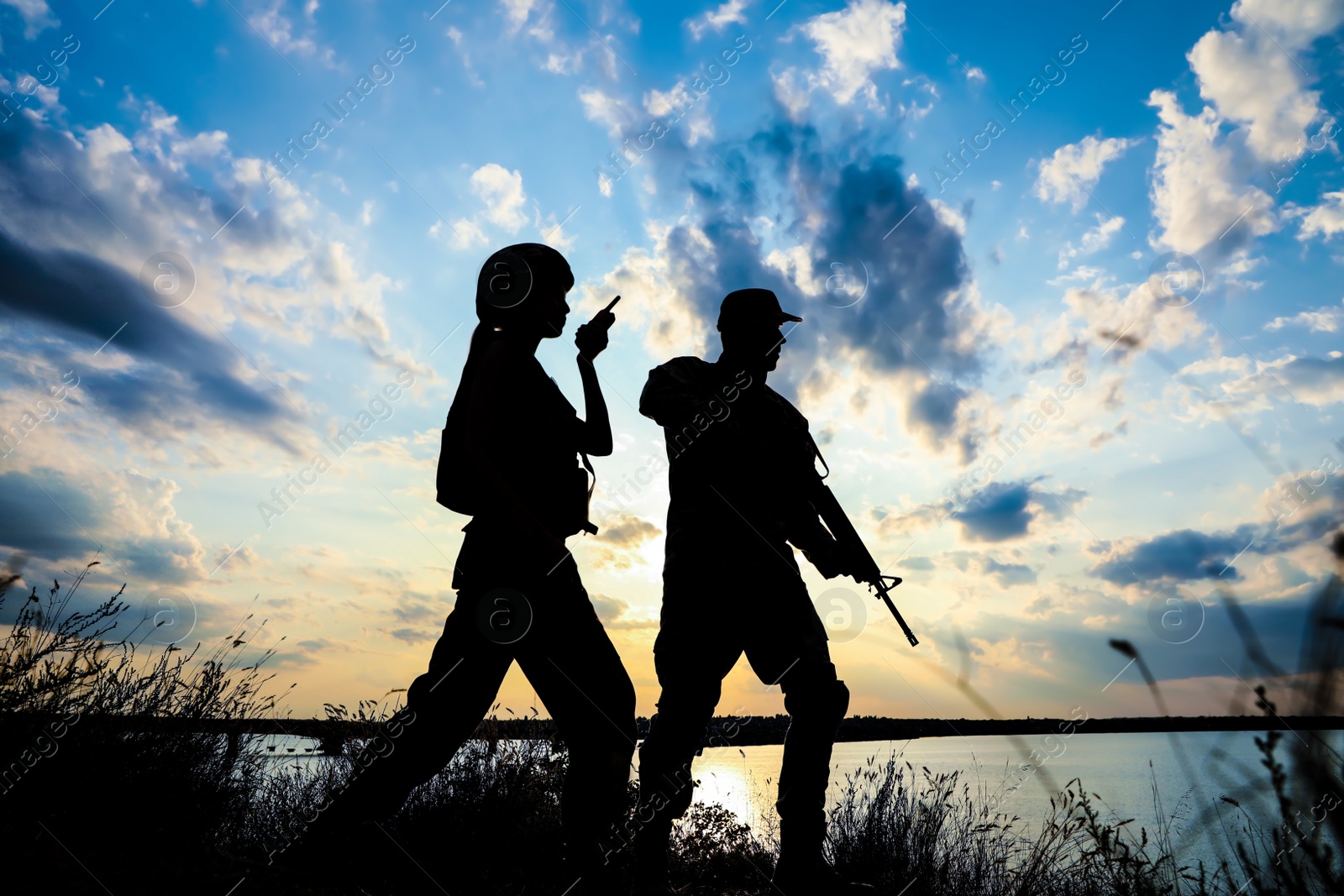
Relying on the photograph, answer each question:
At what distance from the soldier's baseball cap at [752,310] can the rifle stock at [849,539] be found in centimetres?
84

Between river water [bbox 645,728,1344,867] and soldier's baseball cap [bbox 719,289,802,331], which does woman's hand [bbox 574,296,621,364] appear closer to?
soldier's baseball cap [bbox 719,289,802,331]

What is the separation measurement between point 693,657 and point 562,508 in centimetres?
104

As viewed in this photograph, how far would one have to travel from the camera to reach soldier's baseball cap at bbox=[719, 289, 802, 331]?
3.74 m

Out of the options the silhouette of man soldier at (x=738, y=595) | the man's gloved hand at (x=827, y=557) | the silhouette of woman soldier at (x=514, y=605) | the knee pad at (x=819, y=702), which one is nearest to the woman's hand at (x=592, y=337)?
the silhouette of woman soldier at (x=514, y=605)

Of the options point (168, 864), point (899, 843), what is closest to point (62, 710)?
point (168, 864)

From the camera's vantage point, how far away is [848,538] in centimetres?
394

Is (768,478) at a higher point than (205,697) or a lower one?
higher

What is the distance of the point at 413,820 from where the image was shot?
5070mm

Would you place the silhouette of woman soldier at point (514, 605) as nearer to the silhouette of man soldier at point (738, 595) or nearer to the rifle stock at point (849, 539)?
the silhouette of man soldier at point (738, 595)

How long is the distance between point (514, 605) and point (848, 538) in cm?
220

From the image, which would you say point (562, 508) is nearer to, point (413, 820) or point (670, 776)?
point (670, 776)

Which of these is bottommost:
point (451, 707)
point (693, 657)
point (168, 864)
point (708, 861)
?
point (708, 861)

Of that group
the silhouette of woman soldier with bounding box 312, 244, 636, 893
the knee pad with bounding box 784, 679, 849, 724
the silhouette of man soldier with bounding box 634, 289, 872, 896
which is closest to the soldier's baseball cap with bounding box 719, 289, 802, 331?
the silhouette of man soldier with bounding box 634, 289, 872, 896

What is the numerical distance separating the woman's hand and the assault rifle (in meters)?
1.59
